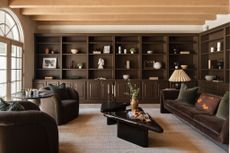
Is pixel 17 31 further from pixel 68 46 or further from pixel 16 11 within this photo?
pixel 68 46

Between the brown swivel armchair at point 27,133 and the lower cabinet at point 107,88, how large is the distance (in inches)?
183

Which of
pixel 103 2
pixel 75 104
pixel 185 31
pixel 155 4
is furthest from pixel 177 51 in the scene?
pixel 75 104

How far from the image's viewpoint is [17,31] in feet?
21.6

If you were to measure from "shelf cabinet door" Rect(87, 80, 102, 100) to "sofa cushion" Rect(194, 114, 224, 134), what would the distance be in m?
3.98

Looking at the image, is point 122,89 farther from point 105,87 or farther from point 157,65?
point 157,65

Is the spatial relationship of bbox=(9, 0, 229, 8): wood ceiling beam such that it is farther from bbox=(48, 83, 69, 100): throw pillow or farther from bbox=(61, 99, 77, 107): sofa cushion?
bbox=(61, 99, 77, 107): sofa cushion

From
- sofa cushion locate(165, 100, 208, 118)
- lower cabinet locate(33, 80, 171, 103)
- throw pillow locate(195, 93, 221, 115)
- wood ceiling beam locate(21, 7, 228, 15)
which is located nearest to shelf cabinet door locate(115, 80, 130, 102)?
lower cabinet locate(33, 80, 171, 103)

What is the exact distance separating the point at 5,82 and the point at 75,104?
180cm

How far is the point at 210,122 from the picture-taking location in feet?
12.3

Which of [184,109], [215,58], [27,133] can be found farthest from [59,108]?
[215,58]

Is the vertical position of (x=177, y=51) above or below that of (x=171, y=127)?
above

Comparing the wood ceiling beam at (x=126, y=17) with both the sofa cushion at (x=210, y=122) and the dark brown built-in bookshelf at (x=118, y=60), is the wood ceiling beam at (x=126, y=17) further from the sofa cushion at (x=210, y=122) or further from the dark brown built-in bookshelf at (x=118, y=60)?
the sofa cushion at (x=210, y=122)

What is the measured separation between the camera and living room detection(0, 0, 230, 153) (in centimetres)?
371

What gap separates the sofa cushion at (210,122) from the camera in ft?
11.4
